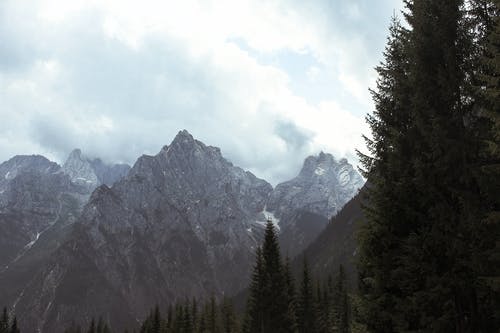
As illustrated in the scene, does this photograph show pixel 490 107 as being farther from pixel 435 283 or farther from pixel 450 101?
pixel 435 283

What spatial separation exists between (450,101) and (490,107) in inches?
56.4

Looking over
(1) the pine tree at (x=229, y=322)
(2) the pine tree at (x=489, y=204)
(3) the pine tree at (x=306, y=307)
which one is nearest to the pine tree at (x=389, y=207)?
(2) the pine tree at (x=489, y=204)

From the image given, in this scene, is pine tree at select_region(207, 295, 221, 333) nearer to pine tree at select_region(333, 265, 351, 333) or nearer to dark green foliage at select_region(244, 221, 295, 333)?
pine tree at select_region(333, 265, 351, 333)

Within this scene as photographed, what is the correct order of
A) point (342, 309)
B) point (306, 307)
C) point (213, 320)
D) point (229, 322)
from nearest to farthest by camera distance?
1. point (306, 307)
2. point (342, 309)
3. point (229, 322)
4. point (213, 320)

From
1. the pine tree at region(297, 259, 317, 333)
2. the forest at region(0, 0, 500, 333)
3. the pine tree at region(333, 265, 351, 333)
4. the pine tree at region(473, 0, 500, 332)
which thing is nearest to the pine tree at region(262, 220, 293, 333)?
the pine tree at region(333, 265, 351, 333)

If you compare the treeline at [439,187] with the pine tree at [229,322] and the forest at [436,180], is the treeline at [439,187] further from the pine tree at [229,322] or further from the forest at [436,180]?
the pine tree at [229,322]

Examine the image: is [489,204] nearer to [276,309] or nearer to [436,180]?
[436,180]

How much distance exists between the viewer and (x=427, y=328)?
1617 centimetres

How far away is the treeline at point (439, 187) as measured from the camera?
1509cm

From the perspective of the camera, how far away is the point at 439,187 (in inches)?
664

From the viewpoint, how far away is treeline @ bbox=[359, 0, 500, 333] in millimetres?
15086

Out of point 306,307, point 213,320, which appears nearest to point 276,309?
point 306,307

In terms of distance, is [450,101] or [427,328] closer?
[427,328]

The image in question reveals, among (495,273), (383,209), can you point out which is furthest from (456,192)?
(383,209)
